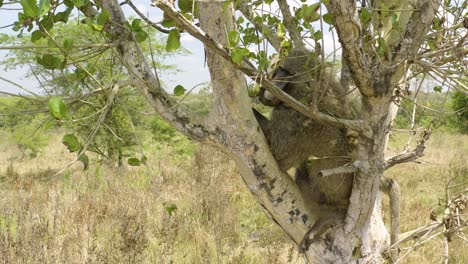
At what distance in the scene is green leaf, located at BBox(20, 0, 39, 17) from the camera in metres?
1.16

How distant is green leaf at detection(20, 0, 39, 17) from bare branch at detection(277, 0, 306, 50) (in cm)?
154

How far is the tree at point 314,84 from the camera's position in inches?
65.0

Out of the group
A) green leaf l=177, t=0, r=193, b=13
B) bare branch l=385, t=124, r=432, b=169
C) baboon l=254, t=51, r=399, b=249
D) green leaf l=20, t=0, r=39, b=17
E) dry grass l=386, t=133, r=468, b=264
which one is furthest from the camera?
dry grass l=386, t=133, r=468, b=264

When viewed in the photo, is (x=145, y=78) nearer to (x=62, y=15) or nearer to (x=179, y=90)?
(x=179, y=90)

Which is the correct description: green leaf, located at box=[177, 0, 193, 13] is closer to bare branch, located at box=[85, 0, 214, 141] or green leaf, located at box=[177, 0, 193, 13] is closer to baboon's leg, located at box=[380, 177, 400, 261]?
bare branch, located at box=[85, 0, 214, 141]

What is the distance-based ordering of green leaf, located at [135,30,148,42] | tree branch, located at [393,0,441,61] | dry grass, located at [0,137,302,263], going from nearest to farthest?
green leaf, located at [135,30,148,42] < tree branch, located at [393,0,441,61] < dry grass, located at [0,137,302,263]

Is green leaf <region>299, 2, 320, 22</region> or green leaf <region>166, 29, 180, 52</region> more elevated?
green leaf <region>299, 2, 320, 22</region>

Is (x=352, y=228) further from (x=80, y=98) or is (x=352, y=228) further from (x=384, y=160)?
(x=80, y=98)

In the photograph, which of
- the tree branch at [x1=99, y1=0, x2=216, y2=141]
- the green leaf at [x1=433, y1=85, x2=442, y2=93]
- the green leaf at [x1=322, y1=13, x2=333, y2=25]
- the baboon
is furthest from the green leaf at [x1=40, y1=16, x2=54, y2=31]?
the green leaf at [x1=433, y1=85, x2=442, y2=93]

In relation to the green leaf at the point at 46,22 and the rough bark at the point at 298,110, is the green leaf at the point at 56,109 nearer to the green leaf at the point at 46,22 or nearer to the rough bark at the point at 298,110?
the green leaf at the point at 46,22

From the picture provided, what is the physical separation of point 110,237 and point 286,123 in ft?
10.1

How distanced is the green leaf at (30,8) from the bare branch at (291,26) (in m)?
1.54

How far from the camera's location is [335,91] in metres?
2.85

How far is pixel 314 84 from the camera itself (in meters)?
1.79
